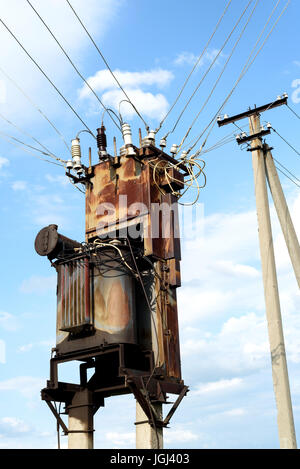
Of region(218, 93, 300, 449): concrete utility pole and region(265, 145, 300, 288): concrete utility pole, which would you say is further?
region(265, 145, 300, 288): concrete utility pole

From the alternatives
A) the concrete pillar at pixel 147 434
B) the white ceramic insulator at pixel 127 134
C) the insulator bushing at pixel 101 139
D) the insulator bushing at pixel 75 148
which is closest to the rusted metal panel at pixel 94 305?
the concrete pillar at pixel 147 434

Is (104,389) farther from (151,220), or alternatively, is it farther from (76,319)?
(151,220)

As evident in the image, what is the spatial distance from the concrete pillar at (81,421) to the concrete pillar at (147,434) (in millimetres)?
2061

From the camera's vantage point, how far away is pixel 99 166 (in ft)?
82.2

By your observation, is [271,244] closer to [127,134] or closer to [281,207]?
[281,207]

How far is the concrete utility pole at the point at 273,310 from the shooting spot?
19.2m

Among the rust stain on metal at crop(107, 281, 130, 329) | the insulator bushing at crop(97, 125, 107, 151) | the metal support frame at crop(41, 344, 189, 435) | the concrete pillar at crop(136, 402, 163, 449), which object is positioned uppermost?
the insulator bushing at crop(97, 125, 107, 151)

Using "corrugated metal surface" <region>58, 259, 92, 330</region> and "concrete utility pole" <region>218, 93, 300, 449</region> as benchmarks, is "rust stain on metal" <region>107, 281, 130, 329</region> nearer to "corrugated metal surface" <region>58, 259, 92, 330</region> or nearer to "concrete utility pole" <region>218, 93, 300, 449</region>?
"corrugated metal surface" <region>58, 259, 92, 330</region>

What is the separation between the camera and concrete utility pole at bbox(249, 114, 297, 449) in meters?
19.2

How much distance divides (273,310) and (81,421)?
760 cm

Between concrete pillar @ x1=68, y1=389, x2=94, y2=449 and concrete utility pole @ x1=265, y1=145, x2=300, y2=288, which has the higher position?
concrete utility pole @ x1=265, y1=145, x2=300, y2=288

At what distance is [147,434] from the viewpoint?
821 inches

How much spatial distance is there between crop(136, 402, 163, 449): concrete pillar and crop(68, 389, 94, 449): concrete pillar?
2061mm

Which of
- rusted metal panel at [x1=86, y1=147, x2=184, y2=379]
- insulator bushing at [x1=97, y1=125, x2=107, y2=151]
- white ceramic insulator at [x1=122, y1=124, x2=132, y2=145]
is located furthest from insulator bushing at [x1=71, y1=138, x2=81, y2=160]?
white ceramic insulator at [x1=122, y1=124, x2=132, y2=145]
